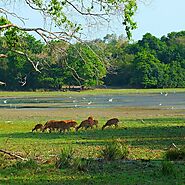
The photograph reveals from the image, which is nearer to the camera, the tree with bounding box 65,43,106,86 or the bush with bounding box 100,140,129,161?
A: the tree with bounding box 65,43,106,86

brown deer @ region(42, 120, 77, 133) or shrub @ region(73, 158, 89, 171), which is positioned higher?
shrub @ region(73, 158, 89, 171)

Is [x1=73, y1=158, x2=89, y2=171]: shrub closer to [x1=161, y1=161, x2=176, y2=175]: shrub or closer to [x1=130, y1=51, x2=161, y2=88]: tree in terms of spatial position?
[x1=161, y1=161, x2=176, y2=175]: shrub

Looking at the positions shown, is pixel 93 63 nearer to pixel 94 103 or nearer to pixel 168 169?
pixel 168 169

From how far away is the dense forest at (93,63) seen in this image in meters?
12.6

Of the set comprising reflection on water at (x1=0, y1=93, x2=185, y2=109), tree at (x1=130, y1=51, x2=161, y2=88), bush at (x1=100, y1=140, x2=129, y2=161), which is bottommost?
reflection on water at (x1=0, y1=93, x2=185, y2=109)

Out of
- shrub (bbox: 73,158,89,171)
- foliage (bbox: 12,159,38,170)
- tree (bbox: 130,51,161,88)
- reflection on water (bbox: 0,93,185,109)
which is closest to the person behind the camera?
shrub (bbox: 73,158,89,171)

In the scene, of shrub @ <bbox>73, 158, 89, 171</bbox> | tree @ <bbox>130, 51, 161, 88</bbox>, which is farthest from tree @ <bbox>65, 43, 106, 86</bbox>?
tree @ <bbox>130, 51, 161, 88</bbox>

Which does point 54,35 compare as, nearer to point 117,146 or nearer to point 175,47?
point 117,146

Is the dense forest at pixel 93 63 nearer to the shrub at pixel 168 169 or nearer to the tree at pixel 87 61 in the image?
the tree at pixel 87 61

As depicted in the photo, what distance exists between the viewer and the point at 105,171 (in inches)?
474

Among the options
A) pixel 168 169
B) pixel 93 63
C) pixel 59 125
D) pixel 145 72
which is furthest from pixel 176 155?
pixel 145 72

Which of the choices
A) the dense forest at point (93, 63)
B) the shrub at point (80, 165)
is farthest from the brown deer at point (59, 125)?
the shrub at point (80, 165)

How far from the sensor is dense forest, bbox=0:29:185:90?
41.3 feet

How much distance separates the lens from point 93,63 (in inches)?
496
